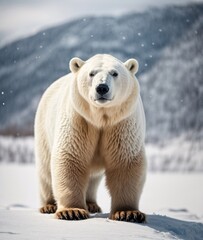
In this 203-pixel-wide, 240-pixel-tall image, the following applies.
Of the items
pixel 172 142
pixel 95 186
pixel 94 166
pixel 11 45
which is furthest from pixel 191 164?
pixel 94 166

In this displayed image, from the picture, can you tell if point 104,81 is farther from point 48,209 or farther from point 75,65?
point 48,209

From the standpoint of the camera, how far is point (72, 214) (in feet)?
9.82

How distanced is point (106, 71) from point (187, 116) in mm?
10516

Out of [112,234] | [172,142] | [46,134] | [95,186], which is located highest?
[172,142]

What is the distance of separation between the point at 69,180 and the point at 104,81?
604 millimetres

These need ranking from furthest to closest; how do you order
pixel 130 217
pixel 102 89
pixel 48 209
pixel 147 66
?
pixel 147 66 < pixel 48 209 < pixel 130 217 < pixel 102 89

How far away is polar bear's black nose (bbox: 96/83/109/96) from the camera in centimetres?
290

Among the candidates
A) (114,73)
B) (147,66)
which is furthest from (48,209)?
(147,66)

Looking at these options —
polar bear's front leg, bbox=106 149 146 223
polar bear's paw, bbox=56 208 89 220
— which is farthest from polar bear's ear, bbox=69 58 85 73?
polar bear's paw, bbox=56 208 89 220

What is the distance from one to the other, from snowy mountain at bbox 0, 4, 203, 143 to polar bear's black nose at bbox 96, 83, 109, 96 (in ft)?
21.9

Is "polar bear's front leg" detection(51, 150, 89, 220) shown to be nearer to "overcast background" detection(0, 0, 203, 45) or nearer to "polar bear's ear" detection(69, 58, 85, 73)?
"polar bear's ear" detection(69, 58, 85, 73)

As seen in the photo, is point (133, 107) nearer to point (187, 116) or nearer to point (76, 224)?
point (76, 224)

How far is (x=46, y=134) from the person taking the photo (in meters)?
3.78

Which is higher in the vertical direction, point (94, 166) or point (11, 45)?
point (11, 45)
